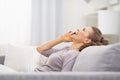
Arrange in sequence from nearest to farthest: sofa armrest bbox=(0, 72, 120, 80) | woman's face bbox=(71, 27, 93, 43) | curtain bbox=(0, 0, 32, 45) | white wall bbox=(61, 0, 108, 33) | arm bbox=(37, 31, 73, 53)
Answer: sofa armrest bbox=(0, 72, 120, 80), woman's face bbox=(71, 27, 93, 43), arm bbox=(37, 31, 73, 53), curtain bbox=(0, 0, 32, 45), white wall bbox=(61, 0, 108, 33)

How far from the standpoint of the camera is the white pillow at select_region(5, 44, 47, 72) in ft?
9.14

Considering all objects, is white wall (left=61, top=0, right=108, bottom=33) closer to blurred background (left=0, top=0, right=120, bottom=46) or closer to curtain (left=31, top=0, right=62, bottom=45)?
blurred background (left=0, top=0, right=120, bottom=46)

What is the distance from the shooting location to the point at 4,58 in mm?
3027

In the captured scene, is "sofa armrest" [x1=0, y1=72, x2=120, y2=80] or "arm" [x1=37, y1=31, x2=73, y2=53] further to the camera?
"arm" [x1=37, y1=31, x2=73, y2=53]

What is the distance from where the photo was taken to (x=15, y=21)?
412cm

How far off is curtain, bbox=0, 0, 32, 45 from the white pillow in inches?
46.5

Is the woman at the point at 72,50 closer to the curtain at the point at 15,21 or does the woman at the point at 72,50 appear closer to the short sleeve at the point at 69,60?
the short sleeve at the point at 69,60

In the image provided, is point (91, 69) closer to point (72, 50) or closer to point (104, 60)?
point (104, 60)

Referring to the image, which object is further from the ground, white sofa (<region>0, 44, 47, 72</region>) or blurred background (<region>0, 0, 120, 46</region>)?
blurred background (<region>0, 0, 120, 46</region>)

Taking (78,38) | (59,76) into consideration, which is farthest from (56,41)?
(59,76)

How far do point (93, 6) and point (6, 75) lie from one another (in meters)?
3.14

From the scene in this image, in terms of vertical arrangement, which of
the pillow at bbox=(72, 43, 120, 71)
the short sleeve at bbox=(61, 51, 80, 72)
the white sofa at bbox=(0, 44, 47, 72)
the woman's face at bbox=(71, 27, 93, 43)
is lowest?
the white sofa at bbox=(0, 44, 47, 72)

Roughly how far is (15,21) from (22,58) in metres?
1.35

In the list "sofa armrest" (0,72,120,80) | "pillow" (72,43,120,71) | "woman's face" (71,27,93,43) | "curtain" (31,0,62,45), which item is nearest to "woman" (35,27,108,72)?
"woman's face" (71,27,93,43)
